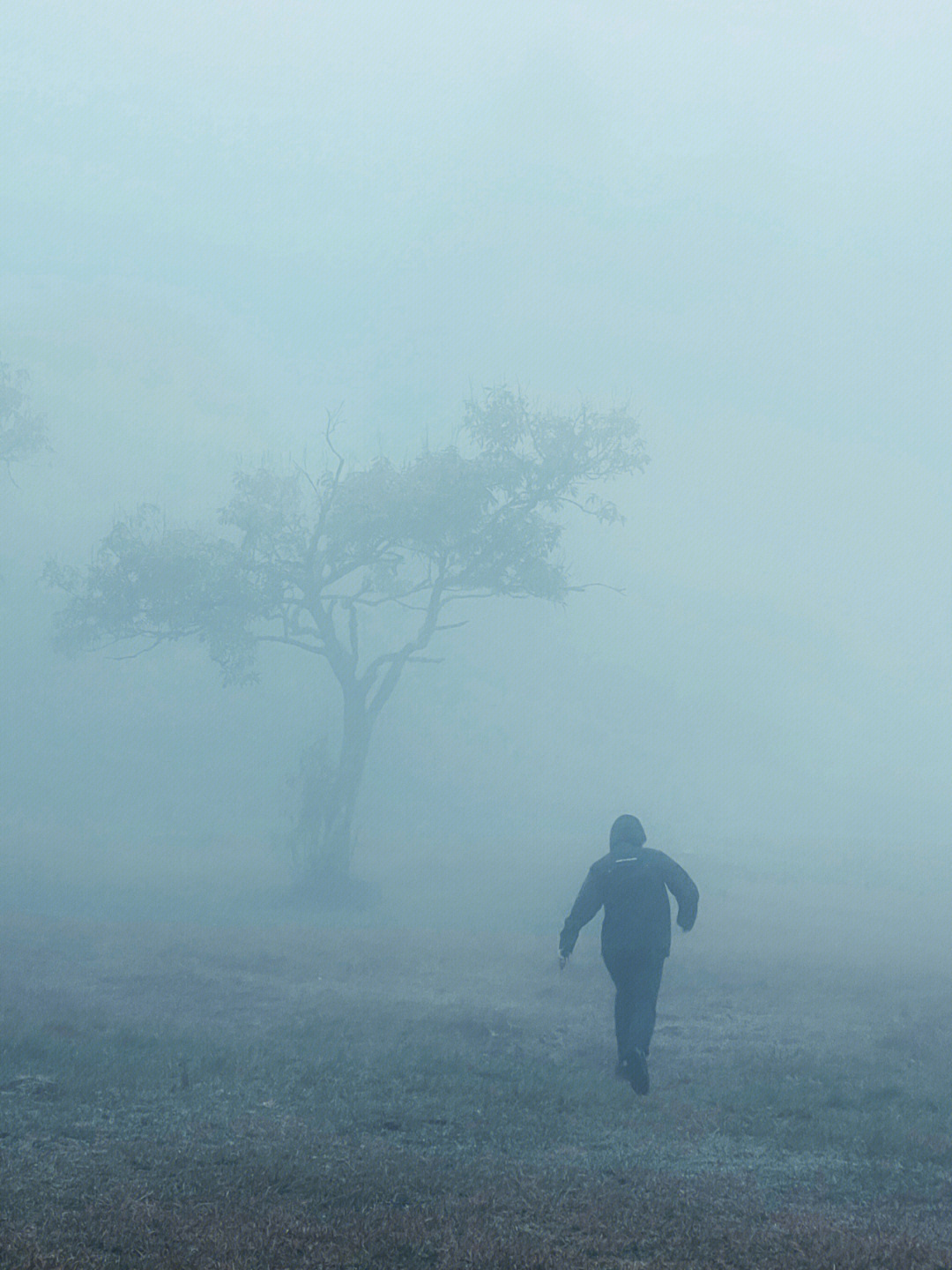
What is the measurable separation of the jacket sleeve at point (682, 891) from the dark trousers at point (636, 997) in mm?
437

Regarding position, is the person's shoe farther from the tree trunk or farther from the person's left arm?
the tree trunk

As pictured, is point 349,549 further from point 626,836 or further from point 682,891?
point 682,891

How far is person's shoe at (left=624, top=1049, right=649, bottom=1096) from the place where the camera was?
10.1m

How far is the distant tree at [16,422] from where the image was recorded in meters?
32.7

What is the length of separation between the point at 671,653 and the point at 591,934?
41143mm

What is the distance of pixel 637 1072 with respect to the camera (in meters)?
10.2

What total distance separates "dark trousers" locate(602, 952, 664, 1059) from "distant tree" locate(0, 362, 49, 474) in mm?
27515

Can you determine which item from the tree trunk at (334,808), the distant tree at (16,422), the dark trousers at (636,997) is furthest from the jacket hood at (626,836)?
the distant tree at (16,422)

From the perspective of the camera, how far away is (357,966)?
17656 mm

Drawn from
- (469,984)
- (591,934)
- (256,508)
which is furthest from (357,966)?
(256,508)

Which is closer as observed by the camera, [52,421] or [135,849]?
[135,849]

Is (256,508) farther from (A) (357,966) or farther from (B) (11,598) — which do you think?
(B) (11,598)

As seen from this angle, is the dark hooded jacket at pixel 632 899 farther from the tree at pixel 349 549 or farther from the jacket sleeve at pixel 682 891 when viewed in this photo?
the tree at pixel 349 549

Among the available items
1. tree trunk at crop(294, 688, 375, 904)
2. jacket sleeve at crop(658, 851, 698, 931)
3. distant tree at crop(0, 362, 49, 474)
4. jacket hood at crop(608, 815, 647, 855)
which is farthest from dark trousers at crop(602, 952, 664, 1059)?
distant tree at crop(0, 362, 49, 474)
